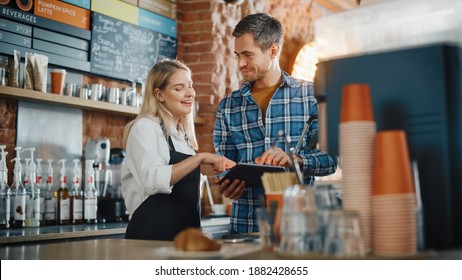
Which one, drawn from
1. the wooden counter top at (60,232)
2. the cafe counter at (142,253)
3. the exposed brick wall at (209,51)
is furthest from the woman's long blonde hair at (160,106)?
the exposed brick wall at (209,51)

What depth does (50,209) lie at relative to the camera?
3.16 metres

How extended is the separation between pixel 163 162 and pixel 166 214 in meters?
0.24

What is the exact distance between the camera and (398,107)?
121 cm

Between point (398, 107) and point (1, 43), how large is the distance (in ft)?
8.19

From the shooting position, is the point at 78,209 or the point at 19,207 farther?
the point at 78,209

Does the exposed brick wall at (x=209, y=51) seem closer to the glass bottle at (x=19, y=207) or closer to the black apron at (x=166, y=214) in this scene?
the glass bottle at (x=19, y=207)

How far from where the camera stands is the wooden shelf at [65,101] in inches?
115

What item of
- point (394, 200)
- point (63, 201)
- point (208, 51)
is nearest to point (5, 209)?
point (63, 201)

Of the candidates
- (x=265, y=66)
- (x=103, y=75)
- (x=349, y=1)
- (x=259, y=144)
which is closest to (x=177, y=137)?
(x=259, y=144)

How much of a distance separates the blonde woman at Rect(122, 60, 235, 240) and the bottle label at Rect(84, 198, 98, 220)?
1.07m

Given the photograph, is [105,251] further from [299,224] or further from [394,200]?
[394,200]

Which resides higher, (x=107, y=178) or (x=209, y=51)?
(x=209, y=51)

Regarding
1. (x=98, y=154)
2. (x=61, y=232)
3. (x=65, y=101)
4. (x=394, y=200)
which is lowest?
(x=61, y=232)

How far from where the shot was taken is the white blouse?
74.3 inches
